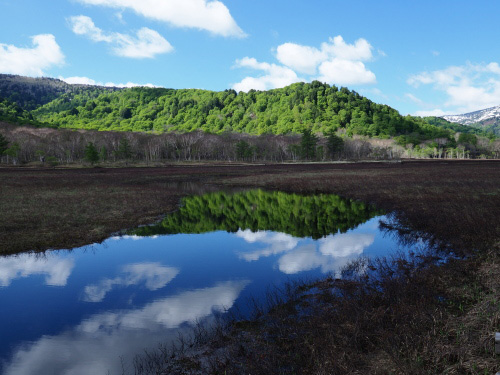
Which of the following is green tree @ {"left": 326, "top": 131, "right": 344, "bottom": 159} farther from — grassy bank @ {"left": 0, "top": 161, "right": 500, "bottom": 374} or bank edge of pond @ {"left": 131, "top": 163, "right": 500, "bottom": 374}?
bank edge of pond @ {"left": 131, "top": 163, "right": 500, "bottom": 374}

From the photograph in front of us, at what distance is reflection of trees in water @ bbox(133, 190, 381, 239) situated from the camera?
68.8 ft

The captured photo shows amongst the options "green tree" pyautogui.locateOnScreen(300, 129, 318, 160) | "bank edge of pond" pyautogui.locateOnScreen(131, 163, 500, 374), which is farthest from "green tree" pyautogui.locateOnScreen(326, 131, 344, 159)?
"bank edge of pond" pyautogui.locateOnScreen(131, 163, 500, 374)

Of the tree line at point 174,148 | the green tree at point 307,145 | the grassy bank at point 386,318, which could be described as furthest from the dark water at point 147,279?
the green tree at point 307,145

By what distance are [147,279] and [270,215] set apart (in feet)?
46.7

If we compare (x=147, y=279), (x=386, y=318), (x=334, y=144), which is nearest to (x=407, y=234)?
(x=386, y=318)

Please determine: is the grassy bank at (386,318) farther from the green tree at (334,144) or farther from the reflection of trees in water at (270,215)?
the green tree at (334,144)

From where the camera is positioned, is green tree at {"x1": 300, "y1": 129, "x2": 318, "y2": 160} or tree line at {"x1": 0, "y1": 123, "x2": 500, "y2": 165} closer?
tree line at {"x1": 0, "y1": 123, "x2": 500, "y2": 165}

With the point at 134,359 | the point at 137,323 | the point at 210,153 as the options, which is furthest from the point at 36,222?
the point at 210,153

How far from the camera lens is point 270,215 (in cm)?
2528

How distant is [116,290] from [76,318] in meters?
→ 2.14

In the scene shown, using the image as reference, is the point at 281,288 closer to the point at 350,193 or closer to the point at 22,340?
the point at 22,340

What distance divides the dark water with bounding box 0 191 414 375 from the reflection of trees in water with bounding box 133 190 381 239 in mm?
151

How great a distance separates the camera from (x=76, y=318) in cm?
928

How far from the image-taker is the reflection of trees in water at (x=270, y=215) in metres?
21.0
